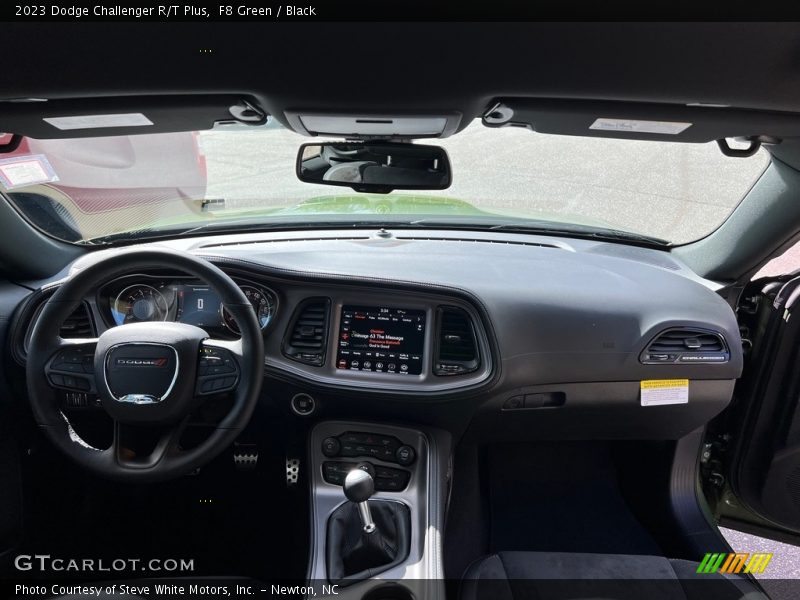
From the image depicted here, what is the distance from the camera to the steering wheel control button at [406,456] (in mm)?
2475

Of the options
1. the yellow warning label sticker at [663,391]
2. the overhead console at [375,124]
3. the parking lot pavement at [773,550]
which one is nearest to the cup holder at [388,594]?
the yellow warning label sticker at [663,391]

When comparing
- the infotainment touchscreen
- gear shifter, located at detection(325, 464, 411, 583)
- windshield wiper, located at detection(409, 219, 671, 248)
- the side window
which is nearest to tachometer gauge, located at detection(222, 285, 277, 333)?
the infotainment touchscreen

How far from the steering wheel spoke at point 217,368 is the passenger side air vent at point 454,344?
82cm

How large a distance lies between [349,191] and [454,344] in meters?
0.97

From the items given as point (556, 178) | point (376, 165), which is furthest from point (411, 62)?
point (556, 178)

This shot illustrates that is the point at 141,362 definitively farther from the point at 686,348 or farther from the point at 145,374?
the point at 686,348

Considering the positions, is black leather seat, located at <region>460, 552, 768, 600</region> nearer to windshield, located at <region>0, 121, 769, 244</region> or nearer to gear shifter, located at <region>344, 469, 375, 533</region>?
gear shifter, located at <region>344, 469, 375, 533</region>

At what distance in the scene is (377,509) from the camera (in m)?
2.38

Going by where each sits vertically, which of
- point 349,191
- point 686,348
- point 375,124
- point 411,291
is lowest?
point 686,348

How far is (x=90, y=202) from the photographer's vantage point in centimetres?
323

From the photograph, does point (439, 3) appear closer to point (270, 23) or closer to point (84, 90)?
point (270, 23)

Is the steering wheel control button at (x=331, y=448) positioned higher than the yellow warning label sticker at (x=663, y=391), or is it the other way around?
the yellow warning label sticker at (x=663, y=391)

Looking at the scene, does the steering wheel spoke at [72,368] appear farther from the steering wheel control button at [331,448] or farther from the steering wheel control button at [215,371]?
the steering wheel control button at [331,448]

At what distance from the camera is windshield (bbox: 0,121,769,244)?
9.18 ft
